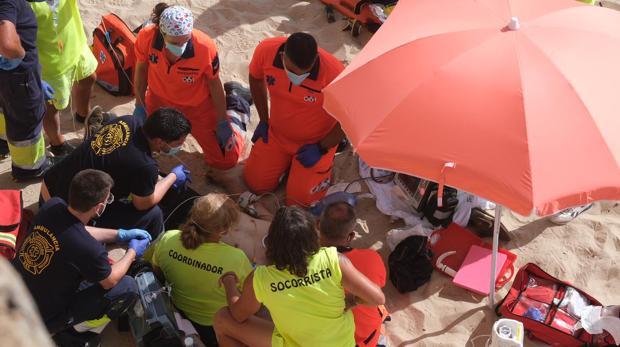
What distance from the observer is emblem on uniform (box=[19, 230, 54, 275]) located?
3646 mm

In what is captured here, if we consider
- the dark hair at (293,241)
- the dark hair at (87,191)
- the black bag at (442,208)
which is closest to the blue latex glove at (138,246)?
the dark hair at (87,191)

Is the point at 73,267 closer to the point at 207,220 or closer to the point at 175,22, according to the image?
the point at 207,220

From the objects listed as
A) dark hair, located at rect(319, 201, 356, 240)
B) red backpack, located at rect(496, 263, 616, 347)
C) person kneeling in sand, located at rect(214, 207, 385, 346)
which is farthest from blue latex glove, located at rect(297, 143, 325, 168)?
person kneeling in sand, located at rect(214, 207, 385, 346)

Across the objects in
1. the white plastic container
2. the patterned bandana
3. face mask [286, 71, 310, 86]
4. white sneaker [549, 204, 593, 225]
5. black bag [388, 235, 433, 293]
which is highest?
the patterned bandana

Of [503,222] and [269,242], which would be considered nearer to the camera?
[269,242]

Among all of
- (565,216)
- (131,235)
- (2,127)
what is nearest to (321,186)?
(131,235)

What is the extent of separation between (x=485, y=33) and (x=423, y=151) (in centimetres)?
78

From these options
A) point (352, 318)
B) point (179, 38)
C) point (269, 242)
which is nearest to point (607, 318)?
point (352, 318)

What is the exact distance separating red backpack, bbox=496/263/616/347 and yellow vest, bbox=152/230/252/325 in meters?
1.79

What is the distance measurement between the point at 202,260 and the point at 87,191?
2.50 feet

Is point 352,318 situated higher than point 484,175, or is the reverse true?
point 484,175

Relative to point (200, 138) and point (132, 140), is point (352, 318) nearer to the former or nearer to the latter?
point (132, 140)

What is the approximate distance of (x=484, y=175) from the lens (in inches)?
134

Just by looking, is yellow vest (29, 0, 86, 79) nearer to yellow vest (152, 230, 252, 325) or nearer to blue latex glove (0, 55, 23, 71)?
blue latex glove (0, 55, 23, 71)
